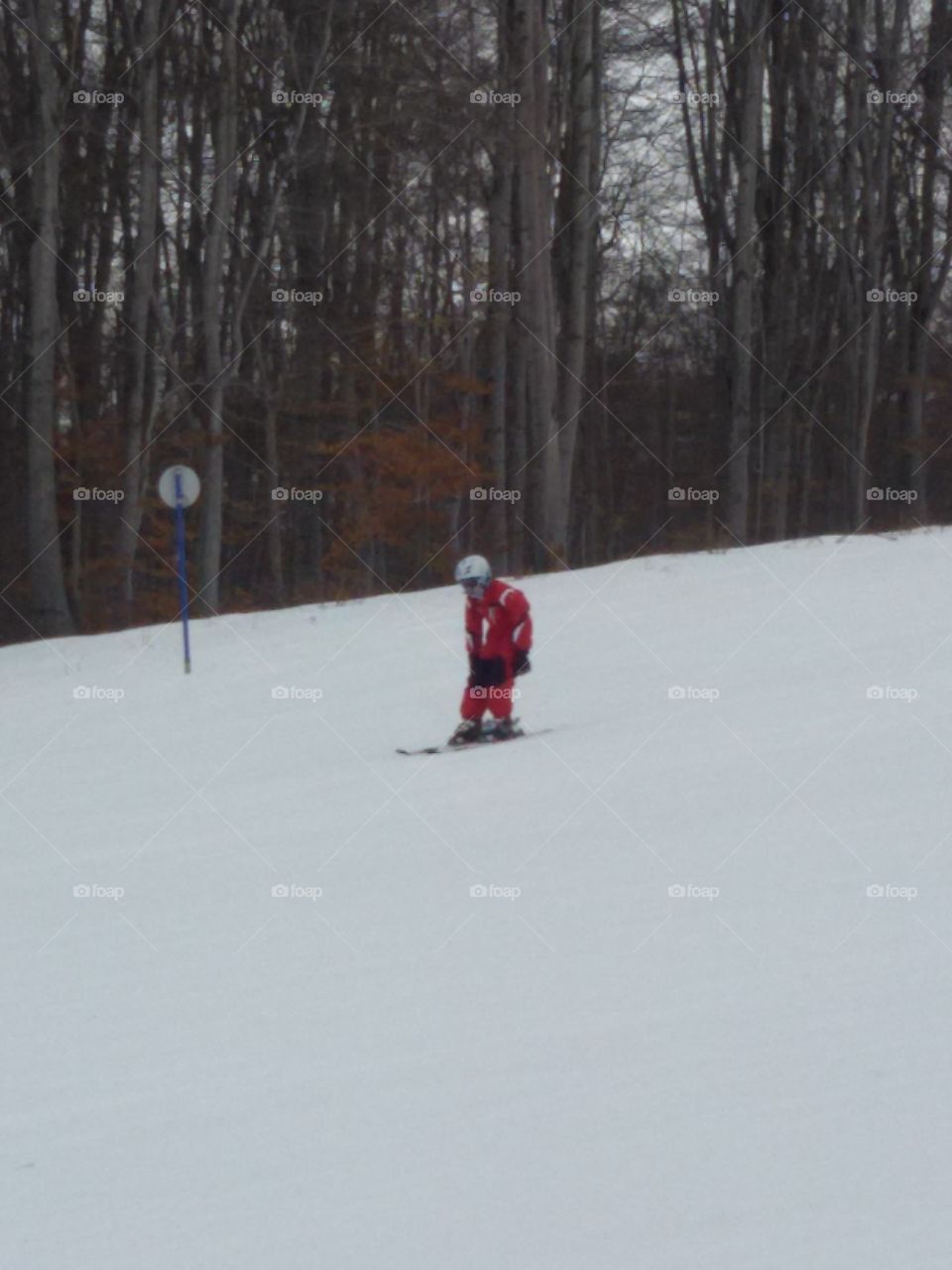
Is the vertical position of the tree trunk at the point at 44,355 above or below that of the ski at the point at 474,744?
above

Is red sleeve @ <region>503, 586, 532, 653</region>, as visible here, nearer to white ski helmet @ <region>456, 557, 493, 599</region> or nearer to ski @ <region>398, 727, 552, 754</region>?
white ski helmet @ <region>456, 557, 493, 599</region>

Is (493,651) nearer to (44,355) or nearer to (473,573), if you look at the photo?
(473,573)

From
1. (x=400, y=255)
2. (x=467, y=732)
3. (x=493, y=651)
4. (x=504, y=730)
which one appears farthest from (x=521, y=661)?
(x=400, y=255)

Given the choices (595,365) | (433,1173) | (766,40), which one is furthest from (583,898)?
(595,365)

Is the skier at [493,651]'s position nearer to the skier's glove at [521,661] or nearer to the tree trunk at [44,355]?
the skier's glove at [521,661]

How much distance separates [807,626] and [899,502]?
25316 mm

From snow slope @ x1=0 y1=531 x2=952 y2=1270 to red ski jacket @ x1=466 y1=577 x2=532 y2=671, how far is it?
77 cm

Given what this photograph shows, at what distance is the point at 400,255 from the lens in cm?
3028

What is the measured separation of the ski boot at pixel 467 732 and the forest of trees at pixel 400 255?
10374mm

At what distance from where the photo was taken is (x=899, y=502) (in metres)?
38.7

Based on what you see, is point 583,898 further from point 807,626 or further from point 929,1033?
point 807,626

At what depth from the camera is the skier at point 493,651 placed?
11.3 m

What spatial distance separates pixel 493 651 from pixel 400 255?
20.3 m

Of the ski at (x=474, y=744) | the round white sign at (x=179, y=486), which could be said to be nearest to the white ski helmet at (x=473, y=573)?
the ski at (x=474, y=744)
